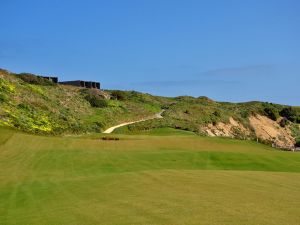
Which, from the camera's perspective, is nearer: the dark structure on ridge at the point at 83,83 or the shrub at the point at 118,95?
the shrub at the point at 118,95

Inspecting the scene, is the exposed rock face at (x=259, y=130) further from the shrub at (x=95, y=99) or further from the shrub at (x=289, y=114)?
the shrub at (x=95, y=99)

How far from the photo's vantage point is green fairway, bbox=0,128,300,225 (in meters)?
13.2

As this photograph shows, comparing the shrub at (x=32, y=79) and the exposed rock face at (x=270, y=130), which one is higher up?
the shrub at (x=32, y=79)

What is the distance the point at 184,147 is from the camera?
4150 cm

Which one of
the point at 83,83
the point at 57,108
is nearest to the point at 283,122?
the point at 83,83

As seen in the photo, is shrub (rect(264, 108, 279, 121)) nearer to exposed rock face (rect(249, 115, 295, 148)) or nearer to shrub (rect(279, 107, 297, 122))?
exposed rock face (rect(249, 115, 295, 148))

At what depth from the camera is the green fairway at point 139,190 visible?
1323 centimetres

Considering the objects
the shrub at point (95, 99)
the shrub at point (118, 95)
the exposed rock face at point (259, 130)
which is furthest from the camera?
the shrub at point (118, 95)

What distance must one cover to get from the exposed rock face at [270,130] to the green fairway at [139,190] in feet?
200

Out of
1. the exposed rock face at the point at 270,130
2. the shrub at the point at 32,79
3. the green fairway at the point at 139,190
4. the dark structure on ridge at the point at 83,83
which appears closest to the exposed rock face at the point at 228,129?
the exposed rock face at the point at 270,130

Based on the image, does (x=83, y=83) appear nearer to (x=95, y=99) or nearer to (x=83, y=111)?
(x=95, y=99)

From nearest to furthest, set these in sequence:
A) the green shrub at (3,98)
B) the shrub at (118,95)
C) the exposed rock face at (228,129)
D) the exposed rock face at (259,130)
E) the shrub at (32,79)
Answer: the green shrub at (3,98)
the exposed rock face at (228,129)
the exposed rock face at (259,130)
the shrub at (32,79)
the shrub at (118,95)

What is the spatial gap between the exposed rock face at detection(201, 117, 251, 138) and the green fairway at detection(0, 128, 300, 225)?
155 ft

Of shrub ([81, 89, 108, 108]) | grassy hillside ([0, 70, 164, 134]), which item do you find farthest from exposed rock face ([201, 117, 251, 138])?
shrub ([81, 89, 108, 108])
